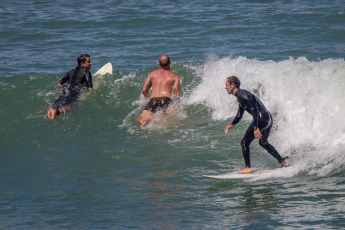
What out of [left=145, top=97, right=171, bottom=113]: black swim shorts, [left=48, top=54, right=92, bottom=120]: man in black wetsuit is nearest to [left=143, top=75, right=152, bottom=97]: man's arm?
[left=145, top=97, right=171, bottom=113]: black swim shorts

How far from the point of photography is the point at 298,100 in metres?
11.8

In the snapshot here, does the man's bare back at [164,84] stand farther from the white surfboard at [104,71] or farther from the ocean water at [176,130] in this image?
the white surfboard at [104,71]

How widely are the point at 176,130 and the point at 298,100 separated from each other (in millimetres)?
2734

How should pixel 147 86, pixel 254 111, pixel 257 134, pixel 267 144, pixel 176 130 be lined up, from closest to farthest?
1. pixel 257 134
2. pixel 254 111
3. pixel 267 144
4. pixel 176 130
5. pixel 147 86

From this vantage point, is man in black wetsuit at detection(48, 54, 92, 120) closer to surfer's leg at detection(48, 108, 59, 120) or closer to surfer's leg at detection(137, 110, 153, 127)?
surfer's leg at detection(48, 108, 59, 120)

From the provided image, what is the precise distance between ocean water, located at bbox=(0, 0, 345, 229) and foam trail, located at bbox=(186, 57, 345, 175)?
3 centimetres

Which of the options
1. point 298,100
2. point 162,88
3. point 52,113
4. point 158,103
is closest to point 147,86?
point 162,88

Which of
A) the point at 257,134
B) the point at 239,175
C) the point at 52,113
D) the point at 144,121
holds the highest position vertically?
the point at 257,134

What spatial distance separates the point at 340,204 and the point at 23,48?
14566 mm

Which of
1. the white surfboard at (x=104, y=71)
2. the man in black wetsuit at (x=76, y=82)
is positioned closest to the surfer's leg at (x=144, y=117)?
the man in black wetsuit at (x=76, y=82)

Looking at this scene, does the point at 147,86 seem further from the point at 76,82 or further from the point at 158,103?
the point at 76,82

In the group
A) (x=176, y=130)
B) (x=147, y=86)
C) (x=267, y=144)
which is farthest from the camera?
(x=147, y=86)

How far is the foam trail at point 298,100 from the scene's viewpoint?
1004 centimetres

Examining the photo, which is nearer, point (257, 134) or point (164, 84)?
point (257, 134)
